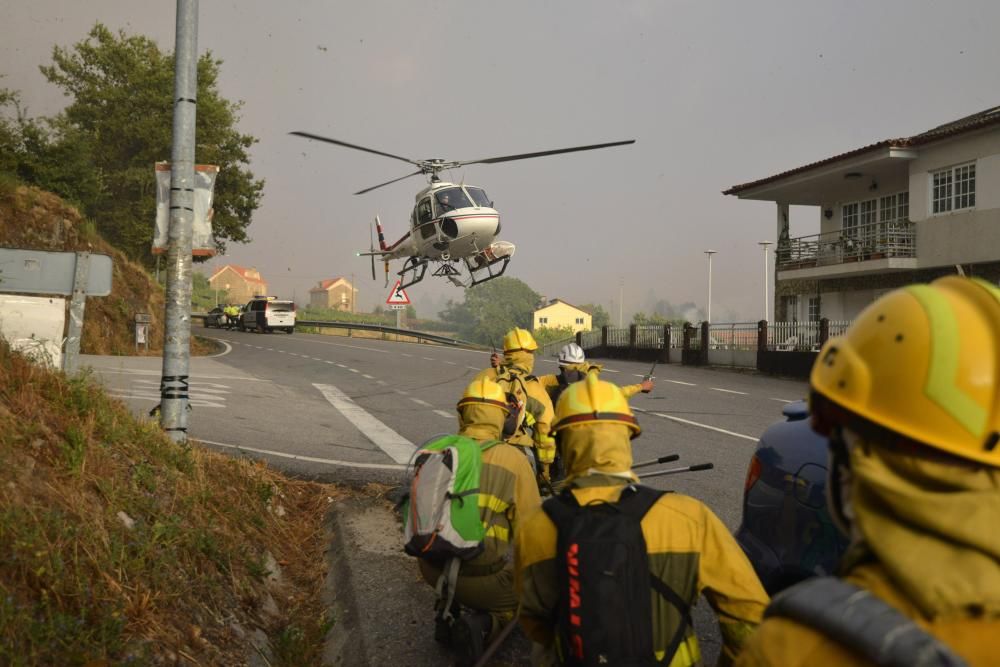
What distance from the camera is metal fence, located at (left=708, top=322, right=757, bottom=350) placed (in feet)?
88.9

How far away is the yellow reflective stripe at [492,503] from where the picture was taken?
3697mm

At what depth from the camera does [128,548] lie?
12.7ft

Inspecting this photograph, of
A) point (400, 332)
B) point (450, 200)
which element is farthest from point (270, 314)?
point (450, 200)

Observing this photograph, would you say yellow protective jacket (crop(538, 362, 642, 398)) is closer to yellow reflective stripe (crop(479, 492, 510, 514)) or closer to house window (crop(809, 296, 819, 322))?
yellow reflective stripe (crop(479, 492, 510, 514))

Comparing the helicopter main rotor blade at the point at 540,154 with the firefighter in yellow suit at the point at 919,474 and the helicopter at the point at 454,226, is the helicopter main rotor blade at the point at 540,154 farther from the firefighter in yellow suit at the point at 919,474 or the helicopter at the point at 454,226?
the firefighter in yellow suit at the point at 919,474

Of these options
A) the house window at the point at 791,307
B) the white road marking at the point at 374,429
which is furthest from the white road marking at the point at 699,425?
the house window at the point at 791,307

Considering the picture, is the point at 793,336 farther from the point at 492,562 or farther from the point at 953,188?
the point at 492,562

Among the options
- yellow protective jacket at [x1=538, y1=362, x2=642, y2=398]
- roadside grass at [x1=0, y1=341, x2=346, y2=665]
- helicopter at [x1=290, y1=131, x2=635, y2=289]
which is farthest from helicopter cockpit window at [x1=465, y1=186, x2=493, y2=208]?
roadside grass at [x1=0, y1=341, x2=346, y2=665]

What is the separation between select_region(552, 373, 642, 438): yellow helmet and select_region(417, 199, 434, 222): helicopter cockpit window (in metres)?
20.3

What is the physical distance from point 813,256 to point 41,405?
101 ft

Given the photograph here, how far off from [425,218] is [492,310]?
10986cm

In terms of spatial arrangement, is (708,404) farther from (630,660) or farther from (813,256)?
(813,256)

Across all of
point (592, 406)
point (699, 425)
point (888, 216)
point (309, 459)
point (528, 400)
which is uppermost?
point (888, 216)

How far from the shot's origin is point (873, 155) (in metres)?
26.4
